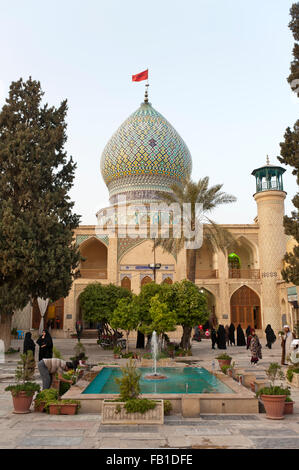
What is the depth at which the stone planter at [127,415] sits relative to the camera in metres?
5.36

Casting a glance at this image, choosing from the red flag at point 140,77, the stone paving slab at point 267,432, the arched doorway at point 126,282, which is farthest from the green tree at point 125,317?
the red flag at point 140,77

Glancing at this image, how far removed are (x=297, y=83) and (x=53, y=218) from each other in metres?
8.36

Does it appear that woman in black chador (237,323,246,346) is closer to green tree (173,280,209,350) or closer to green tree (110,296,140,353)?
green tree (173,280,209,350)

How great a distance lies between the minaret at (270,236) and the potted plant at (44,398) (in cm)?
1930

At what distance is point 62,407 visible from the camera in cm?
599

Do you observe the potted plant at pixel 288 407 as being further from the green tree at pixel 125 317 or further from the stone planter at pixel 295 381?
the green tree at pixel 125 317

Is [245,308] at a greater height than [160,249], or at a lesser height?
lesser

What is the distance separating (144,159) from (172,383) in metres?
21.0

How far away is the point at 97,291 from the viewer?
55.2 ft

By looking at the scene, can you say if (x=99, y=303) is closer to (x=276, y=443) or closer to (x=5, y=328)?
(x=5, y=328)

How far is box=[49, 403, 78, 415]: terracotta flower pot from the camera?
596cm

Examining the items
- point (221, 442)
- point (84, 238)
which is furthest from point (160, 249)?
point (221, 442)

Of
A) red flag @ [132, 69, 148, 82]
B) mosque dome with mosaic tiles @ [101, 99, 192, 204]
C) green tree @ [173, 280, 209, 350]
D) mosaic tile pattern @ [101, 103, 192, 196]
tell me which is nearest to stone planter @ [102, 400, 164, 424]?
green tree @ [173, 280, 209, 350]
